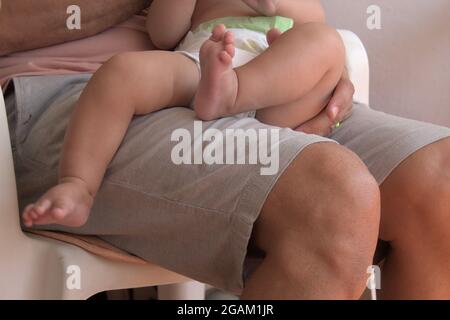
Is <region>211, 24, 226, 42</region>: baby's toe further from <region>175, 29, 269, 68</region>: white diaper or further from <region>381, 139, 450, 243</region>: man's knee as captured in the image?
<region>381, 139, 450, 243</region>: man's knee

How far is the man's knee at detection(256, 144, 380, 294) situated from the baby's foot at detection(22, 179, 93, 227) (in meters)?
0.18

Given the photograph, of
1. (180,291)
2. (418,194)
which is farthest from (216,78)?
(180,291)

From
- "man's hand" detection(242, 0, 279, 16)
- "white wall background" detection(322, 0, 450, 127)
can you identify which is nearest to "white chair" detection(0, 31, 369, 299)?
"man's hand" detection(242, 0, 279, 16)

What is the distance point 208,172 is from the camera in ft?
2.36

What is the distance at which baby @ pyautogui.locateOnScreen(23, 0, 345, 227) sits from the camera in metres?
0.74

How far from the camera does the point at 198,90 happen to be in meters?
0.77

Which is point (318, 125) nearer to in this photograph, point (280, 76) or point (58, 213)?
point (280, 76)

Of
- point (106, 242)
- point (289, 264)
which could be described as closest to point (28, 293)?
point (106, 242)

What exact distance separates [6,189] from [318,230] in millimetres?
355

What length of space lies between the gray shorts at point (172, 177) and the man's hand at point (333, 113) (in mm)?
26

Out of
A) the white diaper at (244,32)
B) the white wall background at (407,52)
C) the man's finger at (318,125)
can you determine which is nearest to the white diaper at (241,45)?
A: the white diaper at (244,32)

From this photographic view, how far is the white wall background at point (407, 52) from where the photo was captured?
1.27 meters

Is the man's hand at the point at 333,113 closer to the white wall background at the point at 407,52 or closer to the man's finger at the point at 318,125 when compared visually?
the man's finger at the point at 318,125
